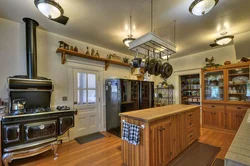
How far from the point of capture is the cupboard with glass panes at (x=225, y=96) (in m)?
3.46

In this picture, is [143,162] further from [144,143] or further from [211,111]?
[211,111]

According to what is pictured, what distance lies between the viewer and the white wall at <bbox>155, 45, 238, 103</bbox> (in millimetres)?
3974

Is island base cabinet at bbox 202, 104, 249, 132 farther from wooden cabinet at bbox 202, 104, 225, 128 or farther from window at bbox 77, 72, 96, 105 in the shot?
window at bbox 77, 72, 96, 105

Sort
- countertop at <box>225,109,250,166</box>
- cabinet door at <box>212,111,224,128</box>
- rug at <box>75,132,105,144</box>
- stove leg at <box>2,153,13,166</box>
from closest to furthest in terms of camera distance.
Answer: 1. countertop at <box>225,109,250,166</box>
2. stove leg at <box>2,153,13,166</box>
3. rug at <box>75,132,105,144</box>
4. cabinet door at <box>212,111,224,128</box>

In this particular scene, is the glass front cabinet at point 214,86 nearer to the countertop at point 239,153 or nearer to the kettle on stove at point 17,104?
the countertop at point 239,153

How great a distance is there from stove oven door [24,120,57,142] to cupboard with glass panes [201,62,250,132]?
14.5ft

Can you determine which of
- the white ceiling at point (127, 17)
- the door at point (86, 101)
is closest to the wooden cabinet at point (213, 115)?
the white ceiling at point (127, 17)

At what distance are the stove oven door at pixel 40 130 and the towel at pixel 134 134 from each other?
1.58 meters

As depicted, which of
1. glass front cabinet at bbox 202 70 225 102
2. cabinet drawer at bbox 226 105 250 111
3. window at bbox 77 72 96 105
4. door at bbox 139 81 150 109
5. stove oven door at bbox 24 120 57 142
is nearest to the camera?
stove oven door at bbox 24 120 57 142

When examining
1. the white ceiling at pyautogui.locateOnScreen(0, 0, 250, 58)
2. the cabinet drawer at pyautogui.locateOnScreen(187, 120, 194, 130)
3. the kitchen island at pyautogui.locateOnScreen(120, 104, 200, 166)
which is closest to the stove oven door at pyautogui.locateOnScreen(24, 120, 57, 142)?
the kitchen island at pyautogui.locateOnScreen(120, 104, 200, 166)

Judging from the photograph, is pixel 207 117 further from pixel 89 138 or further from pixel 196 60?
pixel 89 138

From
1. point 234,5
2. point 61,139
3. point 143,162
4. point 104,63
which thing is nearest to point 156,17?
point 234,5

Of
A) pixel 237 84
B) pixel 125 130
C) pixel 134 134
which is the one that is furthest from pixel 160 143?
pixel 237 84

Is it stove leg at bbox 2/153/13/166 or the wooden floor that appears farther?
the wooden floor
